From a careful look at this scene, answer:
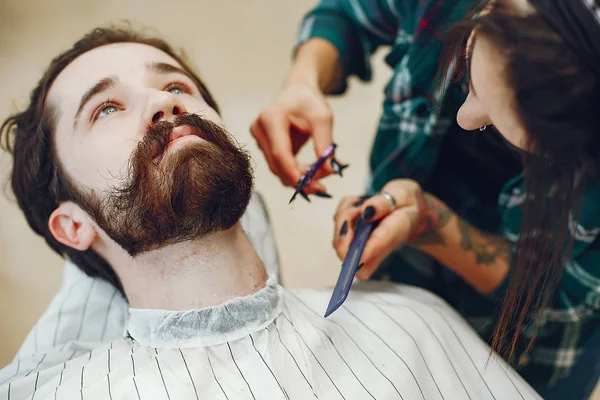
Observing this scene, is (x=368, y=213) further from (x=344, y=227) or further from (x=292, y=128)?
(x=292, y=128)

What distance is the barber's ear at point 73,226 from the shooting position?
3.41 feet

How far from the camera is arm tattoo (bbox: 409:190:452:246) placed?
1202 millimetres

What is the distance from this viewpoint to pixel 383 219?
1.10 m

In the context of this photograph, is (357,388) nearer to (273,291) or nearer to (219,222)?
(273,291)

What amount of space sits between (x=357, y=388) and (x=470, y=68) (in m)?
0.61

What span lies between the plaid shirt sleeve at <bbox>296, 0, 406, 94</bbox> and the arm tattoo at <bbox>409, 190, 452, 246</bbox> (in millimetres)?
424

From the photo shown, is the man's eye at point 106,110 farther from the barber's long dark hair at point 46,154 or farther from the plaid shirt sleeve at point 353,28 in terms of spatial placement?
the plaid shirt sleeve at point 353,28

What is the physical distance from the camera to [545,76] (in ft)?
1.84

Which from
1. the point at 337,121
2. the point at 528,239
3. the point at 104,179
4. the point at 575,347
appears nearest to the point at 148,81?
the point at 104,179

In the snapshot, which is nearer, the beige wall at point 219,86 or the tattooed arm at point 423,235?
the tattooed arm at point 423,235

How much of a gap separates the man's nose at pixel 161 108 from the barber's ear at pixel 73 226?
246 mm

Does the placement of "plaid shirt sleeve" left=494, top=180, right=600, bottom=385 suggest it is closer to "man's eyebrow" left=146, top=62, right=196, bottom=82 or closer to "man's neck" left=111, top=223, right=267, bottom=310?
"man's neck" left=111, top=223, right=267, bottom=310

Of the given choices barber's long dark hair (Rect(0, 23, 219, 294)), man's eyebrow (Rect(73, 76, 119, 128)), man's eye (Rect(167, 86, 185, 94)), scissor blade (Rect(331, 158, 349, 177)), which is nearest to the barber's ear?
barber's long dark hair (Rect(0, 23, 219, 294))

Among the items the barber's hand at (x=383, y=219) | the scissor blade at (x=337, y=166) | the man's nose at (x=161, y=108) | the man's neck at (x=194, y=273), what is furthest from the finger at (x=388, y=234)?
the man's nose at (x=161, y=108)
